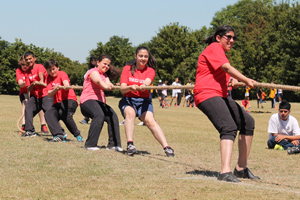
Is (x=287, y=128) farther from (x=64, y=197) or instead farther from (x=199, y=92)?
(x=64, y=197)

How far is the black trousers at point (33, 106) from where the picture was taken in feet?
35.8

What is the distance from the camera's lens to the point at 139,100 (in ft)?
26.7

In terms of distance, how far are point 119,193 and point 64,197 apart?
0.58 meters

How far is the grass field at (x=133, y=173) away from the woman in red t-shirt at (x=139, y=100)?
0.43 meters

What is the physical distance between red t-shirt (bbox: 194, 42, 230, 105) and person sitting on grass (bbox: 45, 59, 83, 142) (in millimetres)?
4803

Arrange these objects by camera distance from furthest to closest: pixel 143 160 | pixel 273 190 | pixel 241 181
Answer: pixel 143 160 < pixel 241 181 < pixel 273 190

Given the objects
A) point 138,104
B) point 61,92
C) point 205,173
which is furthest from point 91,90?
point 205,173

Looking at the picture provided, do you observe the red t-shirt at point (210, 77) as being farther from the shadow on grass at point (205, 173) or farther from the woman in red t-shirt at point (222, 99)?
the shadow on grass at point (205, 173)

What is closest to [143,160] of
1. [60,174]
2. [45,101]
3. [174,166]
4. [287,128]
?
[174,166]

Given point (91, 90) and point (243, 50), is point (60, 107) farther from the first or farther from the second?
point (243, 50)

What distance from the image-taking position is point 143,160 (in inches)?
291

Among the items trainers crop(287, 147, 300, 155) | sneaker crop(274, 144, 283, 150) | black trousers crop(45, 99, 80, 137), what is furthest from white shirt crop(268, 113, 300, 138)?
black trousers crop(45, 99, 80, 137)

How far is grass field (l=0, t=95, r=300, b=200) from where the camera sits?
15.5 feet

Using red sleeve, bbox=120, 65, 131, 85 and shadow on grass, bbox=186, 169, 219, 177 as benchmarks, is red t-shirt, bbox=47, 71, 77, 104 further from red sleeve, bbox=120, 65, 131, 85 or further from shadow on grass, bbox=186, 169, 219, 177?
shadow on grass, bbox=186, 169, 219, 177
